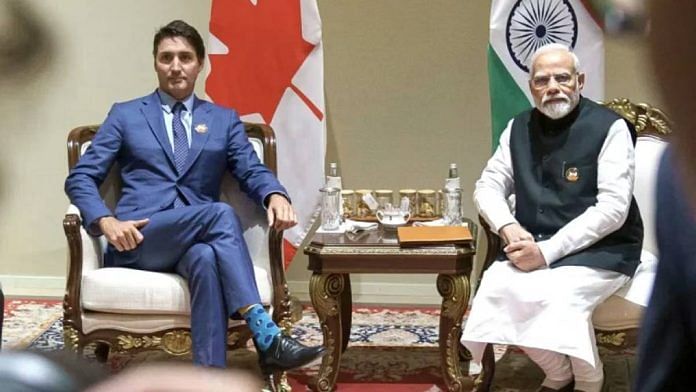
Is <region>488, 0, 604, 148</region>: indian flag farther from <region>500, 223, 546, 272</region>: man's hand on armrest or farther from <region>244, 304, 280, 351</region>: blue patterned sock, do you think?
<region>244, 304, 280, 351</region>: blue patterned sock

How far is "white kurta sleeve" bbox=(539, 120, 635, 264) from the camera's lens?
8.96ft

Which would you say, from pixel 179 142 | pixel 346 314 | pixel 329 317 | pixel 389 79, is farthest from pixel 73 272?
pixel 389 79

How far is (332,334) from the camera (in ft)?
9.62

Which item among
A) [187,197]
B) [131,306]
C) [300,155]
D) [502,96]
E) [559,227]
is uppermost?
[502,96]

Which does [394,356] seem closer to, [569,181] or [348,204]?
[348,204]

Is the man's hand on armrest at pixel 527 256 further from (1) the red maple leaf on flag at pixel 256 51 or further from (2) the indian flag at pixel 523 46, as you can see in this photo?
(1) the red maple leaf on flag at pixel 256 51

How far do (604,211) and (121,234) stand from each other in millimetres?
1558

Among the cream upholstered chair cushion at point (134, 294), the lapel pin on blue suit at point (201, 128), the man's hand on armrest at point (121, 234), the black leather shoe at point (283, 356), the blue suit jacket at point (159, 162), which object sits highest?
the lapel pin on blue suit at point (201, 128)

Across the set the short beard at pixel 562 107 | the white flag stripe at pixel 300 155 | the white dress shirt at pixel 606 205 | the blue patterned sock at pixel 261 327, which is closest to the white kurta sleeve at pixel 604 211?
the white dress shirt at pixel 606 205

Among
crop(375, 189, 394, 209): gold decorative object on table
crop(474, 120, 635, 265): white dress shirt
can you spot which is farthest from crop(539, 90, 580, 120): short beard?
crop(375, 189, 394, 209): gold decorative object on table

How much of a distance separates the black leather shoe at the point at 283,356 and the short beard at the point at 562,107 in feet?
3.64

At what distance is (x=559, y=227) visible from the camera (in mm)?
2824

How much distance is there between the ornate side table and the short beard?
51 centimetres

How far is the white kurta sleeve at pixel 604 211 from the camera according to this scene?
2.73 meters
